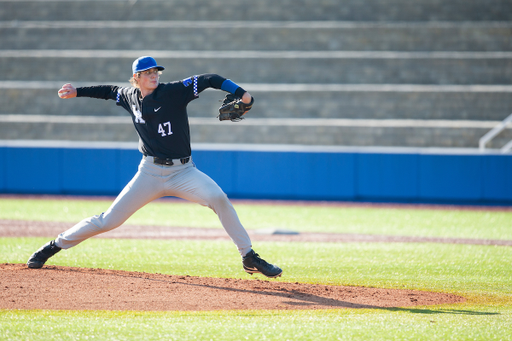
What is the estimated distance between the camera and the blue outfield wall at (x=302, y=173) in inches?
561

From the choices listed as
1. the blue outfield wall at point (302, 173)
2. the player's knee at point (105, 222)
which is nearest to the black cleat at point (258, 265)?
the player's knee at point (105, 222)

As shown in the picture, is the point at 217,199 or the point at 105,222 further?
the point at 105,222

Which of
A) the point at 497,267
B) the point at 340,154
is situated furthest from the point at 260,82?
the point at 497,267

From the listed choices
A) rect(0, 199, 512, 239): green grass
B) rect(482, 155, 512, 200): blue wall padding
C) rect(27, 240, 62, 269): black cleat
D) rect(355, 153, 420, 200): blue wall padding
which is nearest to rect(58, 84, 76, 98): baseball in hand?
rect(27, 240, 62, 269): black cleat

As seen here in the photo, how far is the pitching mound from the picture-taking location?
4797 millimetres

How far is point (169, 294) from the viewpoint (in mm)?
5129

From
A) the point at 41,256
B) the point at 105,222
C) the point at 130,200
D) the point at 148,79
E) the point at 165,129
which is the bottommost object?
the point at 41,256

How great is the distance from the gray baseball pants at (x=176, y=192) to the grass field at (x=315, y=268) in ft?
3.00

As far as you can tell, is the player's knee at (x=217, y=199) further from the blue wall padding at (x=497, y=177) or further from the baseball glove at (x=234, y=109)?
the blue wall padding at (x=497, y=177)

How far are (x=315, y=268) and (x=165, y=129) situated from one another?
2.44 meters

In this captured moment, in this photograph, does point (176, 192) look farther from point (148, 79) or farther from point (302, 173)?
point (302, 173)

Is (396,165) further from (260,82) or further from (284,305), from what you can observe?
(284,305)

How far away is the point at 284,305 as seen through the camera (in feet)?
16.0

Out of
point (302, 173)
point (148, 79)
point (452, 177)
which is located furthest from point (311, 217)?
point (148, 79)
